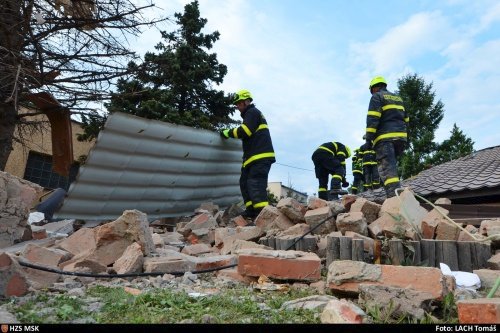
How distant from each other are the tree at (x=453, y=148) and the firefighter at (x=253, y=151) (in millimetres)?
19341

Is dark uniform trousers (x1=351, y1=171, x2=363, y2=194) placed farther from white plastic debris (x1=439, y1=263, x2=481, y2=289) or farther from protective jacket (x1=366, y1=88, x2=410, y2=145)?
white plastic debris (x1=439, y1=263, x2=481, y2=289)

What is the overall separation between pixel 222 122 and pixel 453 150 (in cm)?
1482

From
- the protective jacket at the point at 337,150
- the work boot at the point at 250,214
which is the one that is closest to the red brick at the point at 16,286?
the work boot at the point at 250,214

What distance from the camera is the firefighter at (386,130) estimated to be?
6.15 meters

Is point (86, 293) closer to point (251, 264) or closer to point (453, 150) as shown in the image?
point (251, 264)

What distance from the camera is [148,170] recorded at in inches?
224

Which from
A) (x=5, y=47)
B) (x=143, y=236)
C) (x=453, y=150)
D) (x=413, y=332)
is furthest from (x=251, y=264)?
(x=453, y=150)

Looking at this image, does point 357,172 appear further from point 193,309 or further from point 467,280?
point 193,309

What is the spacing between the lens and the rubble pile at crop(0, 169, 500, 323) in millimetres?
2371

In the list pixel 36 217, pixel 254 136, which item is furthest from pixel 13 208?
pixel 254 136

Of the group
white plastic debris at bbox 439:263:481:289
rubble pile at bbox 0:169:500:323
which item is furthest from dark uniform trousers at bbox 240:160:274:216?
white plastic debris at bbox 439:263:481:289

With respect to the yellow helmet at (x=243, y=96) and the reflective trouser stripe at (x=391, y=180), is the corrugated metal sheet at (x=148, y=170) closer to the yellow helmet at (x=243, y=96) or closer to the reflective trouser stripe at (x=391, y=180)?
the yellow helmet at (x=243, y=96)

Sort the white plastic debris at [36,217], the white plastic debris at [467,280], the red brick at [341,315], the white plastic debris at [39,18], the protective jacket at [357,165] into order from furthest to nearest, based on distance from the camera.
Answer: the protective jacket at [357,165]
the white plastic debris at [36,217]
the white plastic debris at [39,18]
the white plastic debris at [467,280]
the red brick at [341,315]

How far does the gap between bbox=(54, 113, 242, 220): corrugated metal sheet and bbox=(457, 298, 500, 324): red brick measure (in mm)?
4000
